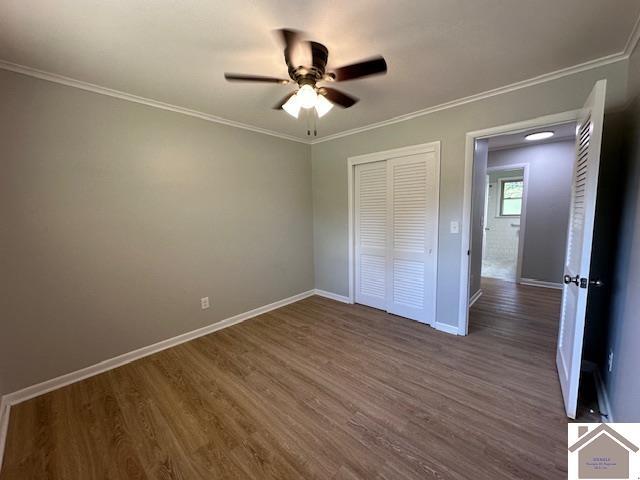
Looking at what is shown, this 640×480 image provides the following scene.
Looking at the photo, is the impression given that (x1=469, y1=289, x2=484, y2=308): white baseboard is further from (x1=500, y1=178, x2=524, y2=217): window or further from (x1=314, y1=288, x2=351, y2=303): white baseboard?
(x1=500, y1=178, x2=524, y2=217): window

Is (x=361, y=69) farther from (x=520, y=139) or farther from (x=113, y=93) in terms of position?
(x=520, y=139)

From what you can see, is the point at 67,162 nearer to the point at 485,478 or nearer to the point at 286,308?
the point at 286,308

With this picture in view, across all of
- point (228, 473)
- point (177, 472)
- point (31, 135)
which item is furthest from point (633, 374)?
point (31, 135)

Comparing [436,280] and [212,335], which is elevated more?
[436,280]

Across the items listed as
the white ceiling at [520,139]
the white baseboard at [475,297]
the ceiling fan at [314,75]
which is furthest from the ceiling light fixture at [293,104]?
the white baseboard at [475,297]

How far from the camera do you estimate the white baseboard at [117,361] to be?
1.99 metres

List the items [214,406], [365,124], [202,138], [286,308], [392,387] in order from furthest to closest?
[286,308] < [365,124] < [202,138] < [392,387] < [214,406]

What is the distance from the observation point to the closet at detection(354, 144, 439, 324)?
2.96 metres

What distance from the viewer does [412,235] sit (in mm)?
3123

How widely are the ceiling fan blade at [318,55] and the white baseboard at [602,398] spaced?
2736 mm

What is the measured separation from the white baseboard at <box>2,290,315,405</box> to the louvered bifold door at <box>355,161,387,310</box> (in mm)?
1386

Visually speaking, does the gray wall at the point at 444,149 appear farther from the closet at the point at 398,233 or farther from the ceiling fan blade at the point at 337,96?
the ceiling fan blade at the point at 337,96

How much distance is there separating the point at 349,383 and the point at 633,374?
1.62m

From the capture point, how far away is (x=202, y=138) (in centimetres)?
284
